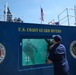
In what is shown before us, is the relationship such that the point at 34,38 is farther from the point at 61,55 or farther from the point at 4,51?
the point at 61,55

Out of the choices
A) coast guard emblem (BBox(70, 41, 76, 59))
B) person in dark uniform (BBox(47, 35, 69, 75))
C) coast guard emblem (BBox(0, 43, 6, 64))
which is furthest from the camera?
coast guard emblem (BBox(70, 41, 76, 59))

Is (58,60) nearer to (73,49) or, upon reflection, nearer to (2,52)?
(2,52)

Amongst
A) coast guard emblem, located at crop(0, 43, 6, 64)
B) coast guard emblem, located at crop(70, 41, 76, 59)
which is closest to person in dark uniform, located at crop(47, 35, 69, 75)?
coast guard emblem, located at crop(0, 43, 6, 64)

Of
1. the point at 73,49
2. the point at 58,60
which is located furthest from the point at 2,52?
the point at 73,49

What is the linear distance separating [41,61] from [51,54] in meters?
1.92

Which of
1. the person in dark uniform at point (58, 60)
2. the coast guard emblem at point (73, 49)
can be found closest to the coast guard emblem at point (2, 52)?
the person in dark uniform at point (58, 60)

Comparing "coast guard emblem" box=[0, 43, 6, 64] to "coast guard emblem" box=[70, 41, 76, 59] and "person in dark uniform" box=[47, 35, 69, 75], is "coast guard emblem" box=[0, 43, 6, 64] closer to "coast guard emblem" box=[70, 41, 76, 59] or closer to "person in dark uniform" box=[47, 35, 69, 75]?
"person in dark uniform" box=[47, 35, 69, 75]

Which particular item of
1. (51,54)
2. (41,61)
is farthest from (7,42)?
(51,54)

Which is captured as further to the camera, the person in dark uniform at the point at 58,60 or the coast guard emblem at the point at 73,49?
the coast guard emblem at the point at 73,49

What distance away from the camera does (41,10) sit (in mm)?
9750

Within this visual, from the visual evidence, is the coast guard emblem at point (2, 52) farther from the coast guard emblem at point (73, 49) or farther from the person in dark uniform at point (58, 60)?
the coast guard emblem at point (73, 49)

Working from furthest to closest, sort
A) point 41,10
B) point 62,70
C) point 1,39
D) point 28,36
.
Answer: point 41,10
point 28,36
point 1,39
point 62,70

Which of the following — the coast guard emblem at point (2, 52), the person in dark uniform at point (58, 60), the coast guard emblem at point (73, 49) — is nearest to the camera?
the person in dark uniform at point (58, 60)

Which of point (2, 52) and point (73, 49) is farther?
point (73, 49)
